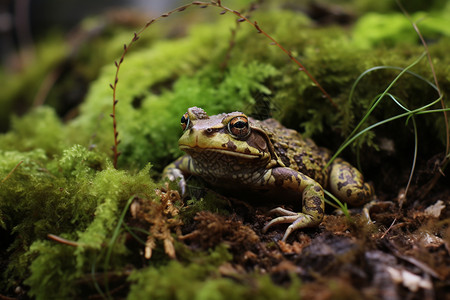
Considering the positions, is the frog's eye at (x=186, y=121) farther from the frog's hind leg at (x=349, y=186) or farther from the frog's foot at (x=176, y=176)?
the frog's hind leg at (x=349, y=186)

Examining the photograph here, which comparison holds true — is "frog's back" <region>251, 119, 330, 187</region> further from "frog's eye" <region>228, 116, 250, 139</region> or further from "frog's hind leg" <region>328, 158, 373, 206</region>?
"frog's eye" <region>228, 116, 250, 139</region>

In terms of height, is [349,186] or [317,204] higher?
[317,204]

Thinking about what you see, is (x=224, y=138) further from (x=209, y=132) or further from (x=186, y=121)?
(x=186, y=121)

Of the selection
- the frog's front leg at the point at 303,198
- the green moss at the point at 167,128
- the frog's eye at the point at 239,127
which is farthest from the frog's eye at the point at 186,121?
the frog's front leg at the point at 303,198

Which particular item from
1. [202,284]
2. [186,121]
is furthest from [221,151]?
[202,284]

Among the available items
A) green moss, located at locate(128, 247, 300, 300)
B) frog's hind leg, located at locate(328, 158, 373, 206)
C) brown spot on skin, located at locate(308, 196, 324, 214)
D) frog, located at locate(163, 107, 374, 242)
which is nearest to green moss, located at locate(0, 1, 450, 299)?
green moss, located at locate(128, 247, 300, 300)
